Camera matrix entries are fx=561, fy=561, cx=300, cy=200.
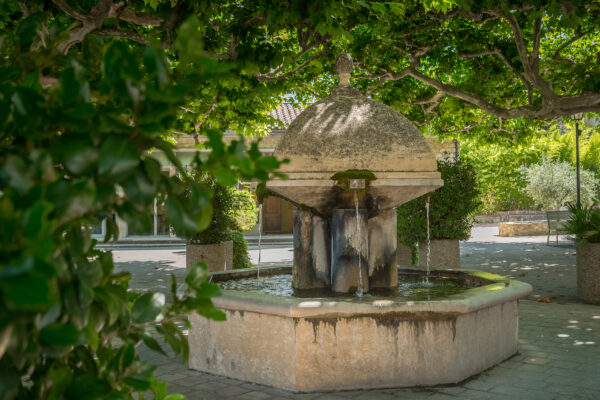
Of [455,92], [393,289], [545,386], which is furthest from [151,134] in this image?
[455,92]

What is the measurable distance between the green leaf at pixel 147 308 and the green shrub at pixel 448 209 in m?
9.75

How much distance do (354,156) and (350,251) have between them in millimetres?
1001

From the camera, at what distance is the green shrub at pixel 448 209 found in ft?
35.1

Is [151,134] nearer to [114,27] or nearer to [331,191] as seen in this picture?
[331,191]

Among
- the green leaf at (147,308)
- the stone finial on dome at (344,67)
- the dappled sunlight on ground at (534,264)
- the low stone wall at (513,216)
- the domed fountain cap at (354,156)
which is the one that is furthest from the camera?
the low stone wall at (513,216)

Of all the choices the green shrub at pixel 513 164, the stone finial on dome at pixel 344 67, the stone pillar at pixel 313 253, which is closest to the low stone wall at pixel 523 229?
the green shrub at pixel 513 164

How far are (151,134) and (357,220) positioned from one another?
4.97m

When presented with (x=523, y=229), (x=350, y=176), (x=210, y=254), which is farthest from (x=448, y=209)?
(x=523, y=229)

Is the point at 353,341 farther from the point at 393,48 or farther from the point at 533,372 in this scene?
the point at 393,48

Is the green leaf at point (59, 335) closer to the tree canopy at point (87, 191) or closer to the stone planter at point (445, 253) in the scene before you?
the tree canopy at point (87, 191)

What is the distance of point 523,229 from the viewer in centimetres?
2612

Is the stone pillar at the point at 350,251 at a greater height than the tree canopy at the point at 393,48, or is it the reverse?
the tree canopy at the point at 393,48

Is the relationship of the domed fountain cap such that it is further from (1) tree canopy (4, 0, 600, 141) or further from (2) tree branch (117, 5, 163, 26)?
(2) tree branch (117, 5, 163, 26)

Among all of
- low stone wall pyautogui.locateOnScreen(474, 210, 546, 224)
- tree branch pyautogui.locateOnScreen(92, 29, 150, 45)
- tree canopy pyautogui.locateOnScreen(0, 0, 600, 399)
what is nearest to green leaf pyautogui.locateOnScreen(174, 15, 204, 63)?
tree canopy pyautogui.locateOnScreen(0, 0, 600, 399)
